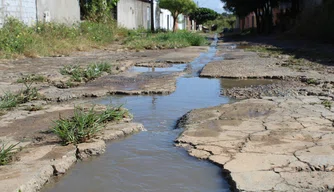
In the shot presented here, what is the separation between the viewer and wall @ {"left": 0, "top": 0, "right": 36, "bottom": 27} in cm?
1232

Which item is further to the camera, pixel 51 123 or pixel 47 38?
pixel 47 38

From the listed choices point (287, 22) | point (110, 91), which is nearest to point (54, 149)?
point (110, 91)

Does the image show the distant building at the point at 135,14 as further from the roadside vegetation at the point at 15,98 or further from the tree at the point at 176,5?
the roadside vegetation at the point at 15,98

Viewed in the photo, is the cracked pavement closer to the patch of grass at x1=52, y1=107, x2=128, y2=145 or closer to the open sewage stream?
the open sewage stream

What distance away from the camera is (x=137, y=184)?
265 centimetres

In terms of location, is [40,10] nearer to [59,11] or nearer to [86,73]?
[59,11]

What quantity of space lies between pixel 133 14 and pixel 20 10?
14.7m

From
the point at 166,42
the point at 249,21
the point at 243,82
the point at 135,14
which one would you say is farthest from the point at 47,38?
the point at 249,21

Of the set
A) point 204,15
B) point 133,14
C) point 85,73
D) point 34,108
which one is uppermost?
point 204,15

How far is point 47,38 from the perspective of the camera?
539 inches

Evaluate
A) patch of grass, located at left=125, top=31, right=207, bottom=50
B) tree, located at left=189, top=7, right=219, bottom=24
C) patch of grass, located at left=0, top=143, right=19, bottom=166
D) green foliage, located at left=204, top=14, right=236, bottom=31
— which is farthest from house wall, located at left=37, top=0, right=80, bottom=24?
green foliage, located at left=204, top=14, right=236, bottom=31

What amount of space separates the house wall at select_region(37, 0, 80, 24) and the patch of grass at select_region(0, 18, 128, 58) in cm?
50

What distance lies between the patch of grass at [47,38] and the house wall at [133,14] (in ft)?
18.8

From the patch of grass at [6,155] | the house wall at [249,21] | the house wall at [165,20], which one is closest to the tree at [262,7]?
the house wall at [165,20]
